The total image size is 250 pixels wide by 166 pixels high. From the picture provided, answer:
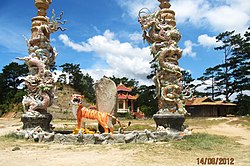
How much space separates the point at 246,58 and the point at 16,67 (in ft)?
108

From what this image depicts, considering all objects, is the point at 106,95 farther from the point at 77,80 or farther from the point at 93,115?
the point at 77,80

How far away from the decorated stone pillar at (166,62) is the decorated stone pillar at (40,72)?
4.58 metres

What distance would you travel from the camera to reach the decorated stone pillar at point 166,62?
1117 cm

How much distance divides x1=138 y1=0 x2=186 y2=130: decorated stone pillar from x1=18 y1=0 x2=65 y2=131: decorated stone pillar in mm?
4579

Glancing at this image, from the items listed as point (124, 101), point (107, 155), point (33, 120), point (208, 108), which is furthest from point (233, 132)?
point (124, 101)

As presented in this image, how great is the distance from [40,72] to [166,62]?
5695 millimetres

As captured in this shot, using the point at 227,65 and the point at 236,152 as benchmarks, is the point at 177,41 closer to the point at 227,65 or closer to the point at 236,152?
the point at 236,152

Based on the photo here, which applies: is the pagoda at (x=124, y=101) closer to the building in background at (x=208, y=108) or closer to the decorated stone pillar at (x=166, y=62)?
the building in background at (x=208, y=108)

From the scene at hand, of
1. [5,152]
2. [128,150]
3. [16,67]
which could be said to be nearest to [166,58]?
[128,150]

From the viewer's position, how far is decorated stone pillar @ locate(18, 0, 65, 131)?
1141 cm

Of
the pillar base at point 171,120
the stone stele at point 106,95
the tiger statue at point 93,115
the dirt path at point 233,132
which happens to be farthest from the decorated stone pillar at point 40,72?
the dirt path at point 233,132

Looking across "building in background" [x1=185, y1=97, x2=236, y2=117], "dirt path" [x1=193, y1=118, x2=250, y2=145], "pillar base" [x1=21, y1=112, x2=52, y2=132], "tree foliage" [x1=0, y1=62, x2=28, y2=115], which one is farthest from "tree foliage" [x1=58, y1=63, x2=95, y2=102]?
"pillar base" [x1=21, y1=112, x2=52, y2=132]

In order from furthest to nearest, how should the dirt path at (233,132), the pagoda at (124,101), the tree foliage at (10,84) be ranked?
the tree foliage at (10,84)
the pagoda at (124,101)
the dirt path at (233,132)

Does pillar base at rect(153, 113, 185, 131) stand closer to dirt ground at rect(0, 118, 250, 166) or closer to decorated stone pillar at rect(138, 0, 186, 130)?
decorated stone pillar at rect(138, 0, 186, 130)
